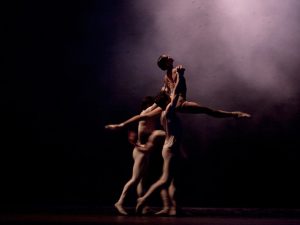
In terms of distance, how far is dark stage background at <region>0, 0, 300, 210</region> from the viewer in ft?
21.8

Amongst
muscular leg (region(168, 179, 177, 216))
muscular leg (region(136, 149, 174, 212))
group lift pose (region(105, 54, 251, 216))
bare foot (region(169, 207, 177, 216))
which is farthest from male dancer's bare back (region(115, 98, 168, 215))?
bare foot (region(169, 207, 177, 216))

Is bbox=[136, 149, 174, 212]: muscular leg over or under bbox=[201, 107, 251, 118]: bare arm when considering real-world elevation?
under

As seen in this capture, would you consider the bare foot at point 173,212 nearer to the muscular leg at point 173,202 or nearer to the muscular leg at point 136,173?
the muscular leg at point 173,202

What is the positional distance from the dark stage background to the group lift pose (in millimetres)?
1522

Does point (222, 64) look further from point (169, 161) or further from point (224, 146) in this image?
point (169, 161)

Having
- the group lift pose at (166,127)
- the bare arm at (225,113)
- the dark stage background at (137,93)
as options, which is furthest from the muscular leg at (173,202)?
the dark stage background at (137,93)

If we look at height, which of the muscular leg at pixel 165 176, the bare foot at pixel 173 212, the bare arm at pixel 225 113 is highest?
the bare arm at pixel 225 113

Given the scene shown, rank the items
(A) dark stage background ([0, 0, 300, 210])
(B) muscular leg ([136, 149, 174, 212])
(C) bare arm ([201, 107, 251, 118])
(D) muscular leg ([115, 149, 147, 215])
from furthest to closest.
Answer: (A) dark stage background ([0, 0, 300, 210]) → (D) muscular leg ([115, 149, 147, 215]) → (C) bare arm ([201, 107, 251, 118]) → (B) muscular leg ([136, 149, 174, 212])

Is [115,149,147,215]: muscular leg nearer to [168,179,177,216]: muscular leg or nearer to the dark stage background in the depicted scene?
[168,179,177,216]: muscular leg

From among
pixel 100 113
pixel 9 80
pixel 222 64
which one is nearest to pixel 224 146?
pixel 222 64

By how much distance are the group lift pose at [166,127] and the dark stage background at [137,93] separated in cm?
→ 152

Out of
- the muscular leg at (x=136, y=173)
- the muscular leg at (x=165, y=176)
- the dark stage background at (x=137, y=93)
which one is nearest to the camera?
the muscular leg at (x=165, y=176)

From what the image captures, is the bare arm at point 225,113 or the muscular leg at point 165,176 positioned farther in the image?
the bare arm at point 225,113

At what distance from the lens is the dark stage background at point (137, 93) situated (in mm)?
6652
